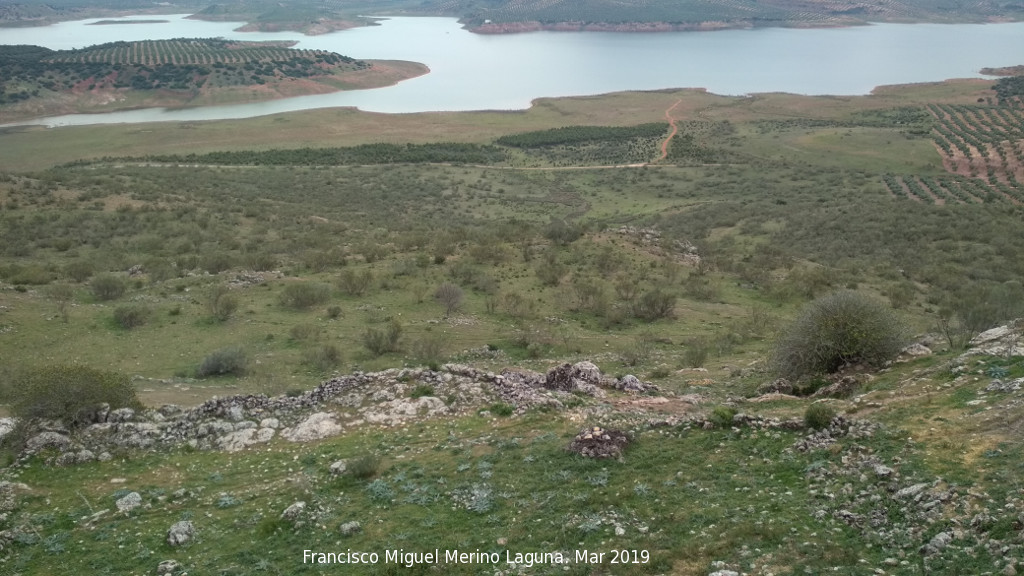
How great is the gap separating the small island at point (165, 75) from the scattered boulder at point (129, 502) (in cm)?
9709

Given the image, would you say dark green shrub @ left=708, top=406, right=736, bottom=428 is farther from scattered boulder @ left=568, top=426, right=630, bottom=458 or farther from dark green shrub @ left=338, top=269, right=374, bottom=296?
dark green shrub @ left=338, top=269, right=374, bottom=296

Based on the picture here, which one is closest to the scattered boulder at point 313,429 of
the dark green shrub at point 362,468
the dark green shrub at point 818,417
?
the dark green shrub at point 362,468

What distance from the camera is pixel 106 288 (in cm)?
2572

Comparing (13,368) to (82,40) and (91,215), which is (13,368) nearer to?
(91,215)

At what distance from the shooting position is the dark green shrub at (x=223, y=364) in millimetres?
19562

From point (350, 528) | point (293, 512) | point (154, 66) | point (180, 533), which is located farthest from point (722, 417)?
point (154, 66)

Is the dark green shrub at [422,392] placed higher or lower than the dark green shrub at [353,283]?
higher

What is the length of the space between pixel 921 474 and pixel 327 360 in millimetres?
15814

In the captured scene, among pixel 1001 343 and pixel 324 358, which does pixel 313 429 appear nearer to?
pixel 324 358

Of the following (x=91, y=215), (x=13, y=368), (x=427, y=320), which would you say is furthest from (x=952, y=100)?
(x=13, y=368)

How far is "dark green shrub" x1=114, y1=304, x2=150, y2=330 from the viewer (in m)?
22.9

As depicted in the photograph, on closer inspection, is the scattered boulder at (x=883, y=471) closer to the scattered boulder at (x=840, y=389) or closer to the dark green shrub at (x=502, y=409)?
the scattered boulder at (x=840, y=389)

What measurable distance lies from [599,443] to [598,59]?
14382 centimetres

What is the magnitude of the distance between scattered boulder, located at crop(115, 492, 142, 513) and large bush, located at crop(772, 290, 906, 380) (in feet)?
44.6
